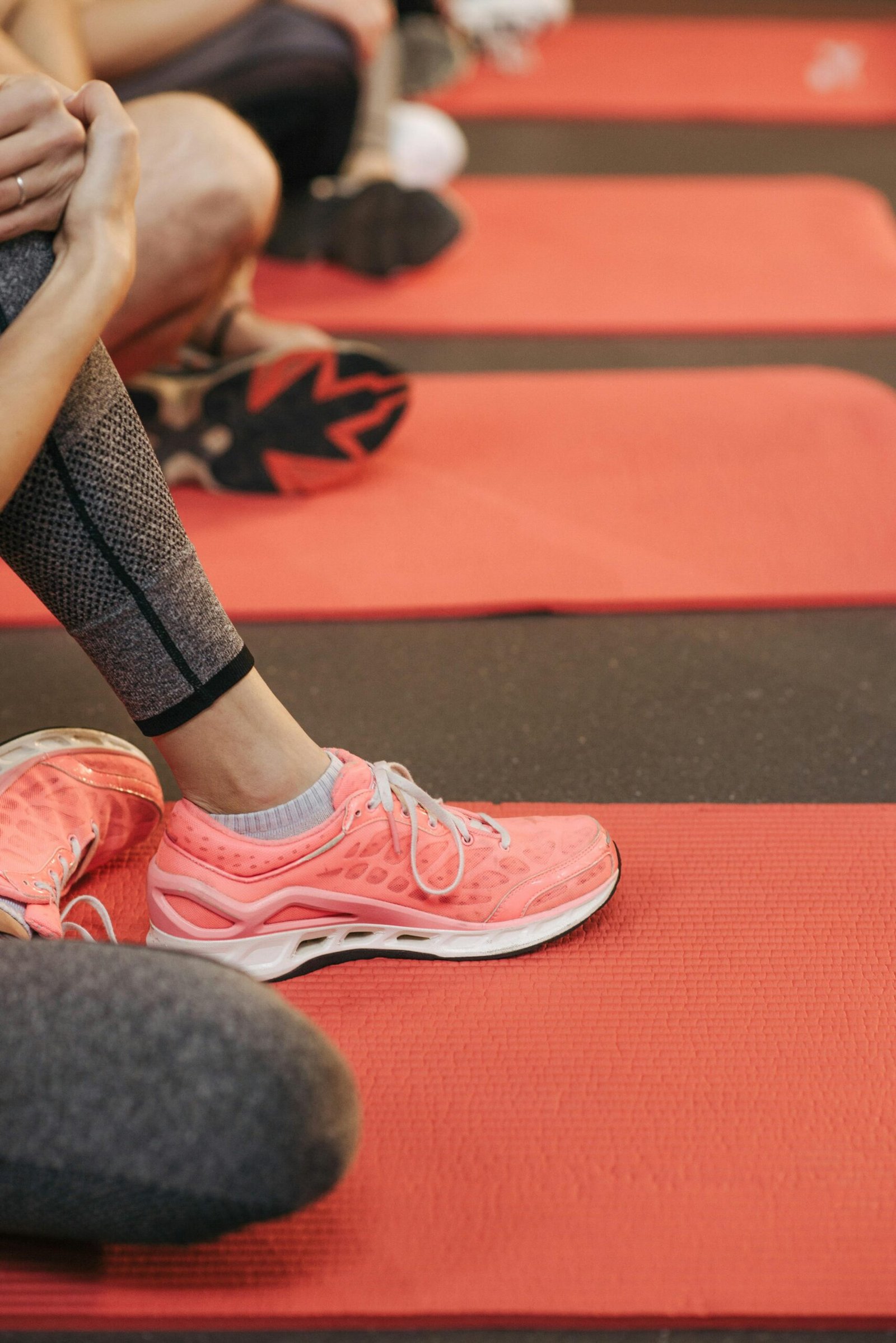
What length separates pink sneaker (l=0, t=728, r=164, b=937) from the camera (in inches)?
35.6

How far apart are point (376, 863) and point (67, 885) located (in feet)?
0.85

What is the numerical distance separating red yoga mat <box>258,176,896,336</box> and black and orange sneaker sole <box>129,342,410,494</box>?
519 millimetres

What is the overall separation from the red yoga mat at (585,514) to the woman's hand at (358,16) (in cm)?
67

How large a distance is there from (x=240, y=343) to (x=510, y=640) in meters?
0.62

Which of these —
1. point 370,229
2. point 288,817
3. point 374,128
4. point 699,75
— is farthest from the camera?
point 699,75

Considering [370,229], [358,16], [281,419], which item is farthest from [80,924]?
[358,16]

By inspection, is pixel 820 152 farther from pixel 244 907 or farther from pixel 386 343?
pixel 244 907

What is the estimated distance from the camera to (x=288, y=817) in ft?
3.02

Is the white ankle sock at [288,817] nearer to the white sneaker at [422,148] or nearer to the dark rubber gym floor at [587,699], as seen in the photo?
the dark rubber gym floor at [587,699]

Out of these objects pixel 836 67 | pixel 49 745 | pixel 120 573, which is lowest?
pixel 836 67

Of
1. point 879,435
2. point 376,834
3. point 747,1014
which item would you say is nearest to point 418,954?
point 376,834

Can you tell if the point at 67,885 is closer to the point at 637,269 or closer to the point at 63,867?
the point at 63,867

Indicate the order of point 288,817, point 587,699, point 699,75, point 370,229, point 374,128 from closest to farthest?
point 288,817 < point 587,699 < point 370,229 < point 374,128 < point 699,75

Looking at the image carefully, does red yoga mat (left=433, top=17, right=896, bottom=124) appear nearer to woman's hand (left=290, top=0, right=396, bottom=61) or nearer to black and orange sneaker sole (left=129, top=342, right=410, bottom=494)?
woman's hand (left=290, top=0, right=396, bottom=61)
